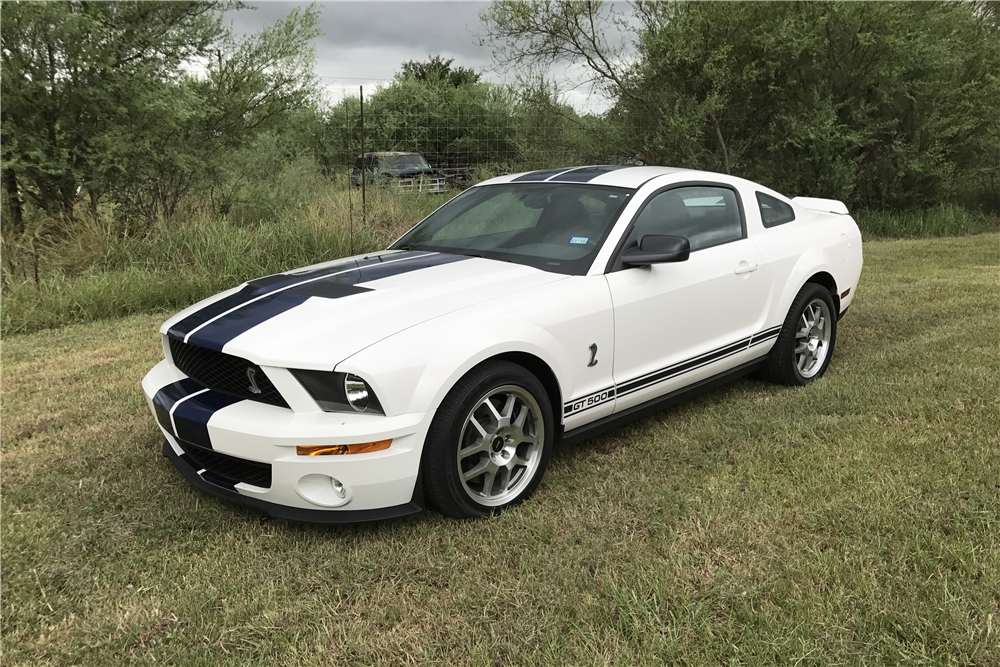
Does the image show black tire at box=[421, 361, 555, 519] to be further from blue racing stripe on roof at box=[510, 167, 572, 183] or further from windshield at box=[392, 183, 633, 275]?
blue racing stripe on roof at box=[510, 167, 572, 183]

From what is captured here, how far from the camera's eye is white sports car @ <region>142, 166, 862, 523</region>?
273cm

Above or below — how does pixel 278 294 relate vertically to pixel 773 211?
below

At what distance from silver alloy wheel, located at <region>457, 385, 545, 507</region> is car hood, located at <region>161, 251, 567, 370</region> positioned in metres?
0.45

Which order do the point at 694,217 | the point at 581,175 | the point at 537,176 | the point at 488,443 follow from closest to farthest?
the point at 488,443, the point at 694,217, the point at 581,175, the point at 537,176

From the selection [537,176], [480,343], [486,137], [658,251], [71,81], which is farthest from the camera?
[486,137]

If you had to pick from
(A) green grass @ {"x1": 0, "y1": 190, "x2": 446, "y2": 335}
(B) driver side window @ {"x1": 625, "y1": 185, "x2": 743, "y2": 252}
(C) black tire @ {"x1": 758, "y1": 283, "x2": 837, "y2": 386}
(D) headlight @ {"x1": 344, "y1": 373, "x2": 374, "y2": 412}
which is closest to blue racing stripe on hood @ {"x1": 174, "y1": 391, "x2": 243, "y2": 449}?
(D) headlight @ {"x1": 344, "y1": 373, "x2": 374, "y2": 412}

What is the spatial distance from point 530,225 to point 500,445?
1374mm

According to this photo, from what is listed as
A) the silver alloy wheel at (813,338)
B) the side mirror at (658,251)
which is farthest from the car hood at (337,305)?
the silver alloy wheel at (813,338)

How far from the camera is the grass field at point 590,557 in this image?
2309 millimetres

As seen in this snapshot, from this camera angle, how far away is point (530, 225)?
3955 millimetres

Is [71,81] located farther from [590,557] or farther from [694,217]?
[590,557]

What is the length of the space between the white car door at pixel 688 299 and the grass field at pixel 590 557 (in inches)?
15.2

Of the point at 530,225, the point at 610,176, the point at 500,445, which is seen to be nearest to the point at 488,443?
the point at 500,445

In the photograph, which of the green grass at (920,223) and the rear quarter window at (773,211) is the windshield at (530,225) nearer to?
the rear quarter window at (773,211)
